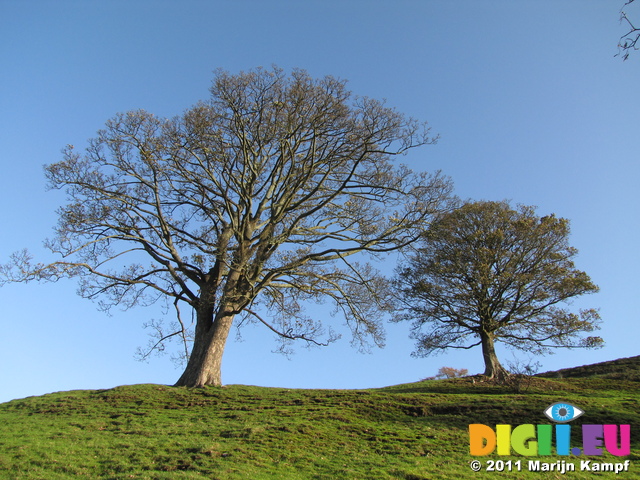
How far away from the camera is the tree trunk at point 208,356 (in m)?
16.1

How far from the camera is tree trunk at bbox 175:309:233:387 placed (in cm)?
1606

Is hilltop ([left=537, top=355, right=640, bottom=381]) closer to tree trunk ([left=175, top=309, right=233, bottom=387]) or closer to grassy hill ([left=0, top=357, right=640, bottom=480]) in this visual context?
grassy hill ([left=0, top=357, right=640, bottom=480])

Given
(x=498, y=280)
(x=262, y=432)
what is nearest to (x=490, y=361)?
(x=498, y=280)

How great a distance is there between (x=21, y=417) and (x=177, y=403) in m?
4.12

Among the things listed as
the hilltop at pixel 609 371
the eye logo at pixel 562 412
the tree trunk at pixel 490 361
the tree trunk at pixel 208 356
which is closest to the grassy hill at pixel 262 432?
the eye logo at pixel 562 412

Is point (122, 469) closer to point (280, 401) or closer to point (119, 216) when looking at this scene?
point (280, 401)

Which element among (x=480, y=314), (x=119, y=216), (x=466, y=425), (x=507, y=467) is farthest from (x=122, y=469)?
(x=480, y=314)

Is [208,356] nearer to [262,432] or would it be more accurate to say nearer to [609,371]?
[262,432]

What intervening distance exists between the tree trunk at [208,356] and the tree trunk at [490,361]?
12.7 metres

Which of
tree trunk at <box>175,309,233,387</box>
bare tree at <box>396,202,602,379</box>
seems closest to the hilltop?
bare tree at <box>396,202,602,379</box>

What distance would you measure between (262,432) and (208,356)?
262 inches

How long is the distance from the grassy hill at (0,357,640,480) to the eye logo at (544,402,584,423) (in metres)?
0.26

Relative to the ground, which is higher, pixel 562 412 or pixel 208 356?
pixel 208 356

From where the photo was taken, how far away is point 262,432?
10.3m
